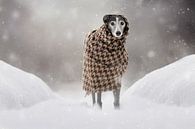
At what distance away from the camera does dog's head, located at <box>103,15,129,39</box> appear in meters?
6.78

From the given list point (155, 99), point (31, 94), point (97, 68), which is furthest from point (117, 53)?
point (31, 94)

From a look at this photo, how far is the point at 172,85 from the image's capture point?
6.68m

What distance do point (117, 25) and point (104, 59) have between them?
1.75ft

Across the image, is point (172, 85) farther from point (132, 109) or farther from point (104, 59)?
point (104, 59)

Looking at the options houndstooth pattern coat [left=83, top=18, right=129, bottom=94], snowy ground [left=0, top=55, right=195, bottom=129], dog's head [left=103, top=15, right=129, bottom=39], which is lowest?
snowy ground [left=0, top=55, right=195, bottom=129]

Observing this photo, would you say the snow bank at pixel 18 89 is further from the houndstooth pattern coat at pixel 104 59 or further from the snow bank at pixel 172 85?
the snow bank at pixel 172 85

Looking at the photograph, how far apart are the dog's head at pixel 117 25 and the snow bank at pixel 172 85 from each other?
2.89 feet

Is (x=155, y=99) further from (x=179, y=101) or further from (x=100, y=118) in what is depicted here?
(x=100, y=118)

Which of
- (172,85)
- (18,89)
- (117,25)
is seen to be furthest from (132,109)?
(18,89)

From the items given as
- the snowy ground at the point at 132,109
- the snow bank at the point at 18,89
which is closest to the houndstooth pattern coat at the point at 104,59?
the snowy ground at the point at 132,109

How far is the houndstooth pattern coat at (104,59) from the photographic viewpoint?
696 centimetres

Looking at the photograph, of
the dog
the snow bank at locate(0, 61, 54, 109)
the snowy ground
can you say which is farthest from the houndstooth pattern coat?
the snow bank at locate(0, 61, 54, 109)

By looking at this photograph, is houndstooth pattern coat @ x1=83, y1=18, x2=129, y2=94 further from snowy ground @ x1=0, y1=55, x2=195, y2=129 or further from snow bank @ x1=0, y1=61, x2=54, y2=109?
snow bank @ x1=0, y1=61, x2=54, y2=109

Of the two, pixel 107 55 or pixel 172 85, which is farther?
pixel 107 55
